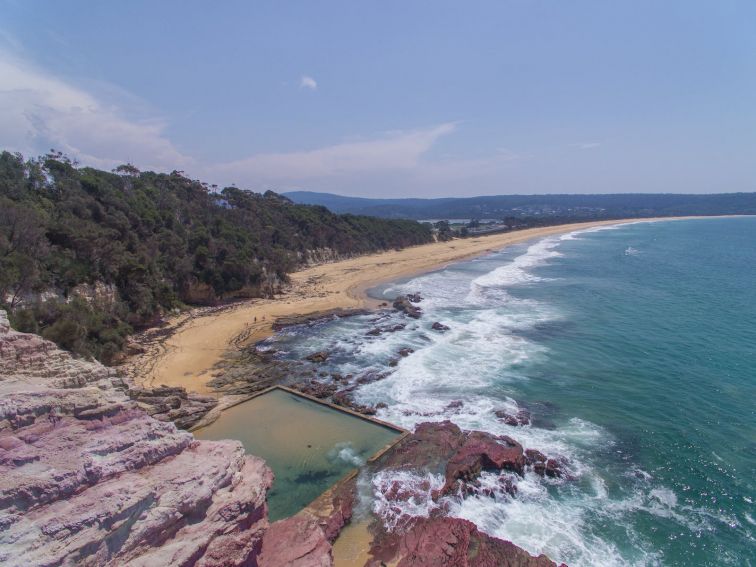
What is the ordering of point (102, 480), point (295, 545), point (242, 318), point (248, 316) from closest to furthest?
point (102, 480), point (295, 545), point (242, 318), point (248, 316)

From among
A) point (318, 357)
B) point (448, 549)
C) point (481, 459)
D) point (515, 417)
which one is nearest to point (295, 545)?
point (448, 549)

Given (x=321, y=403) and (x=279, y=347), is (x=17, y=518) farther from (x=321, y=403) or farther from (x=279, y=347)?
(x=279, y=347)

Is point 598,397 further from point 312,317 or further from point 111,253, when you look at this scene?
point 111,253

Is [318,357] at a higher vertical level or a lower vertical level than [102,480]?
lower

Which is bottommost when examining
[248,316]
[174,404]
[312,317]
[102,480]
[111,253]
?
[312,317]

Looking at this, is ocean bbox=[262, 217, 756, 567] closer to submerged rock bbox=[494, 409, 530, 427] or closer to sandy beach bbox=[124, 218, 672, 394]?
submerged rock bbox=[494, 409, 530, 427]

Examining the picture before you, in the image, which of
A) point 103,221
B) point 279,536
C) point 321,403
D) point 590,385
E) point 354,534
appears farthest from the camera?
point 103,221

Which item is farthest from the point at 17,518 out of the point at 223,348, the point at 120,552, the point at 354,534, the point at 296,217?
the point at 296,217
